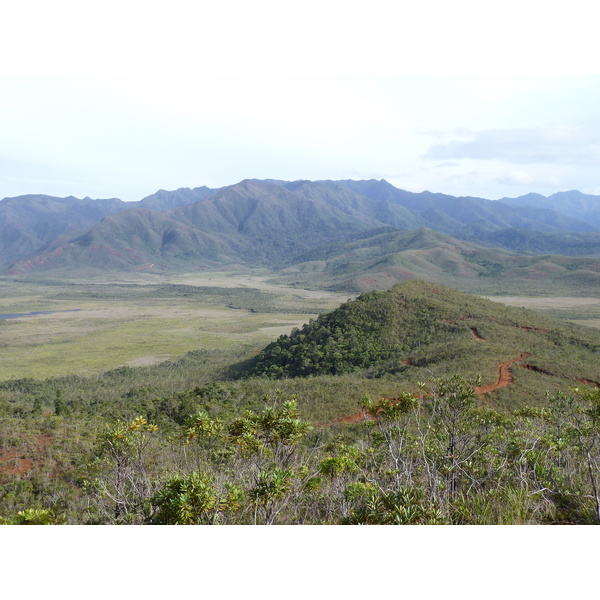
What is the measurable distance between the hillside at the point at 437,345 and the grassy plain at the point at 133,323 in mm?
22644

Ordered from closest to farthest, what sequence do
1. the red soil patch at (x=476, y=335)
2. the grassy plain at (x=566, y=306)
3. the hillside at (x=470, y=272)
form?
the red soil patch at (x=476, y=335), the grassy plain at (x=566, y=306), the hillside at (x=470, y=272)

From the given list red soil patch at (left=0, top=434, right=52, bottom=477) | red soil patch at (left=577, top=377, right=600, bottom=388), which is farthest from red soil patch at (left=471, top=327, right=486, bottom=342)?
red soil patch at (left=0, top=434, right=52, bottom=477)

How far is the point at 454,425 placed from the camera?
9.84 meters

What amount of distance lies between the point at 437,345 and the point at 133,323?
229 ft

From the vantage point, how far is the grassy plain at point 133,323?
58.2m

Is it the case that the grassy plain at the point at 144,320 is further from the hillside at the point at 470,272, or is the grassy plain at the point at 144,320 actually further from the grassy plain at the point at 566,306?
the hillside at the point at 470,272

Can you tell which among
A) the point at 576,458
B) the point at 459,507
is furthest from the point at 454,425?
the point at 576,458

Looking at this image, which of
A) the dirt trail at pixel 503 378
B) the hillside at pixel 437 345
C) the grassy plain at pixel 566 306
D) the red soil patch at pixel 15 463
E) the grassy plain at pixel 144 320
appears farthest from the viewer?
the grassy plain at pixel 566 306

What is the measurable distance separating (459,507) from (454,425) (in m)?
3.41

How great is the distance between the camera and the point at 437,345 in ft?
125

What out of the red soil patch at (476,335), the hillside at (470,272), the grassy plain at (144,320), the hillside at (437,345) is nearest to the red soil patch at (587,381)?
the hillside at (437,345)

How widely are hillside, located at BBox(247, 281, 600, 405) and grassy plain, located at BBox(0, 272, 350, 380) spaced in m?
22.6

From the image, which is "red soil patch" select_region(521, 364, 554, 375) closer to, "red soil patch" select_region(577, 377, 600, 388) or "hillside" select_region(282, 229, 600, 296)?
"red soil patch" select_region(577, 377, 600, 388)

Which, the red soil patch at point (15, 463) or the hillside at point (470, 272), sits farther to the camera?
the hillside at point (470, 272)
